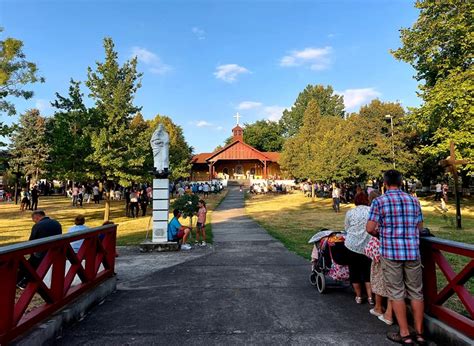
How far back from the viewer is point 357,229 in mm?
4574

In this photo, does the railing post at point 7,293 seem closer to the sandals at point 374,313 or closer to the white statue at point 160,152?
→ the sandals at point 374,313

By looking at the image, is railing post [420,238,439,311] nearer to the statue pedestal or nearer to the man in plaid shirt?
the man in plaid shirt

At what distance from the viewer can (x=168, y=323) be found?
13.4 ft

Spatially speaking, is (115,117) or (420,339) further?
(115,117)

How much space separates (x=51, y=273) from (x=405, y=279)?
4.29 metres

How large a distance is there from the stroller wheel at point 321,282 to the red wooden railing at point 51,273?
3.52 m

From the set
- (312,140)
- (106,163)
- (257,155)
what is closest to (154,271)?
(106,163)

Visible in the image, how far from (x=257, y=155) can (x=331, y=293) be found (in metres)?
46.8

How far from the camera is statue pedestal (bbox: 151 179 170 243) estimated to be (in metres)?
9.73

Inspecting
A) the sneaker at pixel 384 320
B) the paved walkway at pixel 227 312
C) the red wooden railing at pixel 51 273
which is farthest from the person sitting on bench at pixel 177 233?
the sneaker at pixel 384 320

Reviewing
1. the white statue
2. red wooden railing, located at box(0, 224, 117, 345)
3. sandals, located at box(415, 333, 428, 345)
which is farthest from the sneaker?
the white statue

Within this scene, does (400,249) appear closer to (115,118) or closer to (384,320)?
(384,320)

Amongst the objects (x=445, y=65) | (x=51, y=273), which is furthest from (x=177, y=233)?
(x=445, y=65)

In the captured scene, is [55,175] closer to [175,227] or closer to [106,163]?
[106,163]
